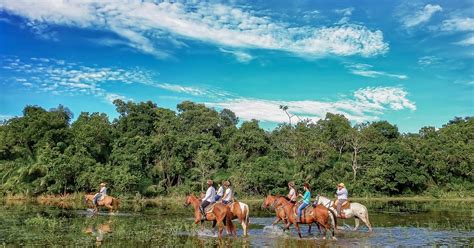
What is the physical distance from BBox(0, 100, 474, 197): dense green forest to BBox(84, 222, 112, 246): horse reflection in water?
28.0 meters

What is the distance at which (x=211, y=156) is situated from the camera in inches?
2120

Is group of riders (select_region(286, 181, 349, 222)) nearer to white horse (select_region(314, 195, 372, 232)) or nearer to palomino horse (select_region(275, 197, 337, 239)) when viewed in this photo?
palomino horse (select_region(275, 197, 337, 239))

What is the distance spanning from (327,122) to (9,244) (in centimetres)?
5768

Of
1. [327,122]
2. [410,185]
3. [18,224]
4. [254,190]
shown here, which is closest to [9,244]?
[18,224]

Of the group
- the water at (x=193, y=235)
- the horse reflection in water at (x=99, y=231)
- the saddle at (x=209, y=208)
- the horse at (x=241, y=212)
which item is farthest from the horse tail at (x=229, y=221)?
the horse reflection in water at (x=99, y=231)

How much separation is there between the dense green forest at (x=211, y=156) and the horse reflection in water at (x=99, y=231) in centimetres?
2805

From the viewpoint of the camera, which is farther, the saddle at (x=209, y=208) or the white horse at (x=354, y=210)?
the white horse at (x=354, y=210)

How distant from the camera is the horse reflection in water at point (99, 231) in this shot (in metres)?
15.5

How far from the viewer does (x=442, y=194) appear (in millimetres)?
55156

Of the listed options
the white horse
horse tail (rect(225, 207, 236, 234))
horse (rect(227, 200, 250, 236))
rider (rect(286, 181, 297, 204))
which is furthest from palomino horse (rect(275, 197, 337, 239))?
horse tail (rect(225, 207, 236, 234))

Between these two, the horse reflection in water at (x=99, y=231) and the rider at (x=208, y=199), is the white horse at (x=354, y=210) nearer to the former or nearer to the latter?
the rider at (x=208, y=199)

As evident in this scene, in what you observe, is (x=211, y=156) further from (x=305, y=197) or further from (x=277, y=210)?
(x=305, y=197)

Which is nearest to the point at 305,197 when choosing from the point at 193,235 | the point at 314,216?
the point at 314,216

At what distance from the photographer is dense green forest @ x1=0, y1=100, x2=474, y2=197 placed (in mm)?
48688
